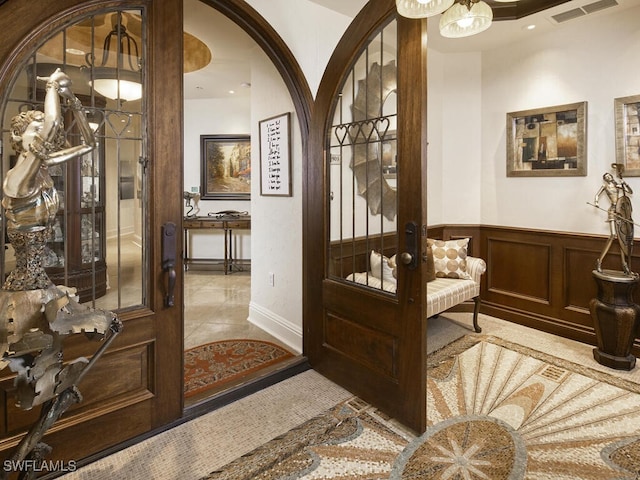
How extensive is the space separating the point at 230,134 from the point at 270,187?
3.55 m

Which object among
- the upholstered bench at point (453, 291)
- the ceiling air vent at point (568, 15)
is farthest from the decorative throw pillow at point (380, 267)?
the ceiling air vent at point (568, 15)

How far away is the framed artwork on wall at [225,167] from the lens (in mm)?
6445

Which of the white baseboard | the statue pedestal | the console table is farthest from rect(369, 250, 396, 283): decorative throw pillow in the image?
the console table

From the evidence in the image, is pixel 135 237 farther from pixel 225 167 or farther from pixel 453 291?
pixel 225 167

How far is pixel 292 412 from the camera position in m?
2.26

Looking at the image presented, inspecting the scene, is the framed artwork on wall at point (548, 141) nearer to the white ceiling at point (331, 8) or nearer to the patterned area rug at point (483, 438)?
the white ceiling at point (331, 8)

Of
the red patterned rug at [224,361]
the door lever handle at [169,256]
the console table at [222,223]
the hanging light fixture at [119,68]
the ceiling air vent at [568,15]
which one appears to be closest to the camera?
the hanging light fixture at [119,68]

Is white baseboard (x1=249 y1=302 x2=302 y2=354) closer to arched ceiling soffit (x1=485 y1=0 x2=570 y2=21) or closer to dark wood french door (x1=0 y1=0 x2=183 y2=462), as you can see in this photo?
dark wood french door (x1=0 y1=0 x2=183 y2=462)

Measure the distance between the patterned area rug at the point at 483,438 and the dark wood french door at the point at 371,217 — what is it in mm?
193

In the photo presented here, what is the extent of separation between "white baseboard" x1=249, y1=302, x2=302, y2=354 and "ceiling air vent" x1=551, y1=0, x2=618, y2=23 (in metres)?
3.34

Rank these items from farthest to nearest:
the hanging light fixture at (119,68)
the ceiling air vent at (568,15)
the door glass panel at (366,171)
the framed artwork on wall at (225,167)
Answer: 1. the framed artwork on wall at (225,167)
2. the ceiling air vent at (568,15)
3. the door glass panel at (366,171)
4. the hanging light fixture at (119,68)

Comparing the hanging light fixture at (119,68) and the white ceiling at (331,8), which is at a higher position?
the white ceiling at (331,8)

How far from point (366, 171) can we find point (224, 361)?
1.80 meters

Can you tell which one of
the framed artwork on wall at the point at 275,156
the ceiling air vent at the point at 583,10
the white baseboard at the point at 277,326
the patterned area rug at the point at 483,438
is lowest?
the patterned area rug at the point at 483,438
